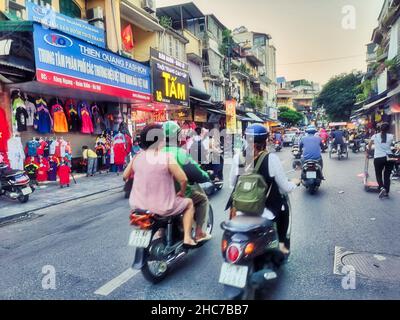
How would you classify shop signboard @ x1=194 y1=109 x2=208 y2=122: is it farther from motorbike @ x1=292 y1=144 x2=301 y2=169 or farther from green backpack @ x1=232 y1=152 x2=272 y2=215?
green backpack @ x1=232 y1=152 x2=272 y2=215

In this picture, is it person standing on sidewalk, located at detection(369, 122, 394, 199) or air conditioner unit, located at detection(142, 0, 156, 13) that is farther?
air conditioner unit, located at detection(142, 0, 156, 13)

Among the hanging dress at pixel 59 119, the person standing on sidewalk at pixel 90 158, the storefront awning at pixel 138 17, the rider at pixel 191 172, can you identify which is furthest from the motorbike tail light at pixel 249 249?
the storefront awning at pixel 138 17

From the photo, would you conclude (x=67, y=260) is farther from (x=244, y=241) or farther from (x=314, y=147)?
(x=314, y=147)

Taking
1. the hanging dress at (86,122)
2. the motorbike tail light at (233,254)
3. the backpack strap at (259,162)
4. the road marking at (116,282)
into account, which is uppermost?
the hanging dress at (86,122)

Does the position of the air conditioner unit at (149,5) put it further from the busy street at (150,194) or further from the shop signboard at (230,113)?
the shop signboard at (230,113)

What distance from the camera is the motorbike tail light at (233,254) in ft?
9.86

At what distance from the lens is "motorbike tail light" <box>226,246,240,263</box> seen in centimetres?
300

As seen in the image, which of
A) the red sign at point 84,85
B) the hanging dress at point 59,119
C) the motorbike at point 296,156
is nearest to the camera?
the motorbike at point 296,156

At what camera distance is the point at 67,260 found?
182 inches

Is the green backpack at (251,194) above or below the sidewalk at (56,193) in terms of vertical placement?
above

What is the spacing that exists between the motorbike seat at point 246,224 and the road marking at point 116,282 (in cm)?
145

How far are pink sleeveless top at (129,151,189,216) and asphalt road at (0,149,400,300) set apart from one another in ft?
2.81

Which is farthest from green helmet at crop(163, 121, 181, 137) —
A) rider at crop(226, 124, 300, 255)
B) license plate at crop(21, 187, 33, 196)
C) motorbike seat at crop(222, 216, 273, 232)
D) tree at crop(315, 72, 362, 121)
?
tree at crop(315, 72, 362, 121)
